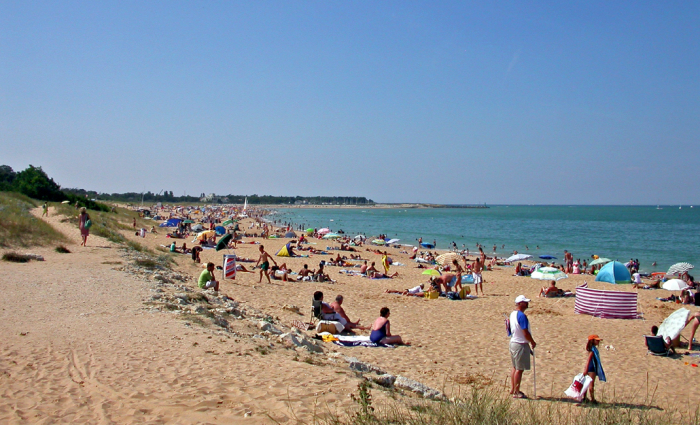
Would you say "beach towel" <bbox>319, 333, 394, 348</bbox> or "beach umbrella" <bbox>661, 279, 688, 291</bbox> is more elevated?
"beach towel" <bbox>319, 333, 394, 348</bbox>

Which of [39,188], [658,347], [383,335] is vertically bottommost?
[658,347]

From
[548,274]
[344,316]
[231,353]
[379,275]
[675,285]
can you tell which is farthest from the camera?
[379,275]

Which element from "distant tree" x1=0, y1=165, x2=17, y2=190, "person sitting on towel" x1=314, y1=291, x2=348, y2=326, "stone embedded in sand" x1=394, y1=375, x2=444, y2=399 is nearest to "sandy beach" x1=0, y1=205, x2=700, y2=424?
→ "stone embedded in sand" x1=394, y1=375, x2=444, y2=399

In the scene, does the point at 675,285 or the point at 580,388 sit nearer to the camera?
the point at 580,388

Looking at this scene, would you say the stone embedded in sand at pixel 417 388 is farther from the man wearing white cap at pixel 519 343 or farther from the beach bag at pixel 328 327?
the beach bag at pixel 328 327

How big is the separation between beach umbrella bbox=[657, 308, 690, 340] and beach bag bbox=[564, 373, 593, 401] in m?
3.85

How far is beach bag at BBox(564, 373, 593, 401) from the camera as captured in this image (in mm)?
5637

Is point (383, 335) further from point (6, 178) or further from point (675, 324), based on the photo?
point (6, 178)

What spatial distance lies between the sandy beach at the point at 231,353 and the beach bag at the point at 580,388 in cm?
29

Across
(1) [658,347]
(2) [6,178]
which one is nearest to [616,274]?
(1) [658,347]

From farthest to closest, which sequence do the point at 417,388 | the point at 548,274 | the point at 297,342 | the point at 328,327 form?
the point at 548,274, the point at 328,327, the point at 297,342, the point at 417,388

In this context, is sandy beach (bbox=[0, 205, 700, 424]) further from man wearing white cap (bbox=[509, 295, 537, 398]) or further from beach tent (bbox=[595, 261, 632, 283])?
beach tent (bbox=[595, 261, 632, 283])

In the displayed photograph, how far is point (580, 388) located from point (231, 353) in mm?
4447

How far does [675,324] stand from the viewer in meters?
8.34
